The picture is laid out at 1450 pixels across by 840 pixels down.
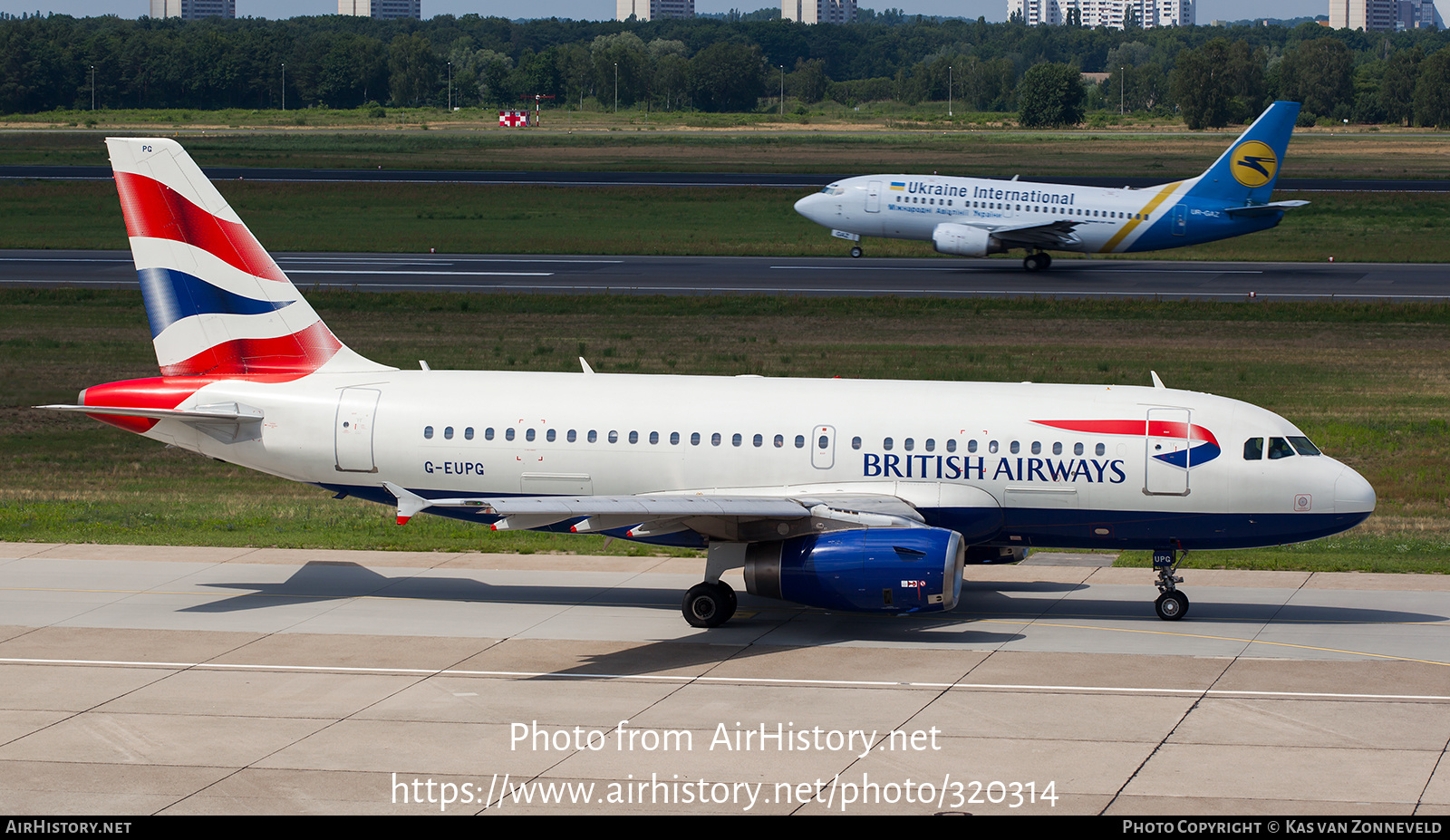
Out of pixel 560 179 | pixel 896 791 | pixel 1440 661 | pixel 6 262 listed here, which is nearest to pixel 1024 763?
pixel 896 791

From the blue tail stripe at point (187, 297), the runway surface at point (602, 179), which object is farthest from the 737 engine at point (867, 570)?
the runway surface at point (602, 179)

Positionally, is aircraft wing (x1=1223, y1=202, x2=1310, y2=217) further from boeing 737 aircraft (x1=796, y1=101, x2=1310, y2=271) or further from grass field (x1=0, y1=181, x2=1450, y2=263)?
grass field (x1=0, y1=181, x2=1450, y2=263)

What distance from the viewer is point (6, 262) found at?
7675 cm

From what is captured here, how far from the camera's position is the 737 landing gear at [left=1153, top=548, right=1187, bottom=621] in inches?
989

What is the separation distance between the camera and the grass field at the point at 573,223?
Result: 84.9 m

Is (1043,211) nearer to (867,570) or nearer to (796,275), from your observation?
(796,275)

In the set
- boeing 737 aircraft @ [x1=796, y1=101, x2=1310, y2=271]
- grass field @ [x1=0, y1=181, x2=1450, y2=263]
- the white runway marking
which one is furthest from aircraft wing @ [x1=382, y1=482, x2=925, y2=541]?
grass field @ [x1=0, y1=181, x2=1450, y2=263]

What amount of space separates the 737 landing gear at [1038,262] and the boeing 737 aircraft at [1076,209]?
46mm

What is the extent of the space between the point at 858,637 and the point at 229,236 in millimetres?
13467

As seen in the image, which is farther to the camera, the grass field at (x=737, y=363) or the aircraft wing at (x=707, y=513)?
the grass field at (x=737, y=363)

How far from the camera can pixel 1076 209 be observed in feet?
249

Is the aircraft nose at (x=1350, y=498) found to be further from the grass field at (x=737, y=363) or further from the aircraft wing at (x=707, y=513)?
the aircraft wing at (x=707, y=513)

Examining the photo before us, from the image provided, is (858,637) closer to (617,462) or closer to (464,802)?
(617,462)

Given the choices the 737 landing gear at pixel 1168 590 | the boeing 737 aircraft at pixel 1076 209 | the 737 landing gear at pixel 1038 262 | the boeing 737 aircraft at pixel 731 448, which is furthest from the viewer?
the 737 landing gear at pixel 1038 262
